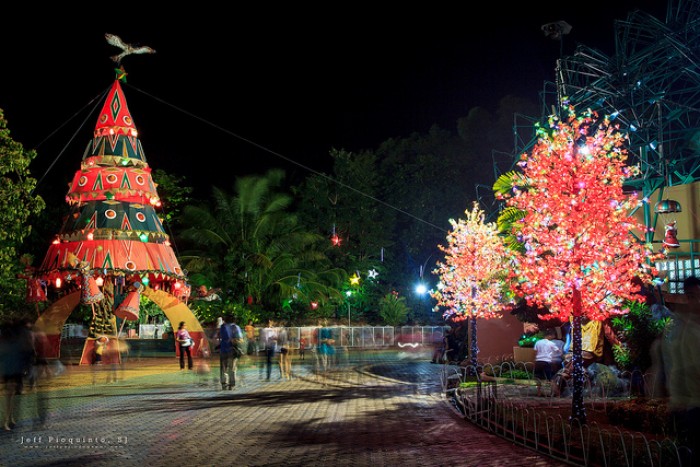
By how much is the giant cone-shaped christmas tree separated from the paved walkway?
21.7 feet

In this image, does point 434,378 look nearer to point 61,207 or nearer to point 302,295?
point 302,295

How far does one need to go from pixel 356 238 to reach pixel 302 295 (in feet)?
34.3

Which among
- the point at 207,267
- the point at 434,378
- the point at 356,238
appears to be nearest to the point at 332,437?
the point at 434,378

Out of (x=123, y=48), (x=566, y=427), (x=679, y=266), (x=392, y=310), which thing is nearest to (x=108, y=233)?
(x=123, y=48)

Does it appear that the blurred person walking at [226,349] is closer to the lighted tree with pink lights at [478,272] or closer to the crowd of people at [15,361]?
the crowd of people at [15,361]

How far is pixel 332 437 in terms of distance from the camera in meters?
10.7

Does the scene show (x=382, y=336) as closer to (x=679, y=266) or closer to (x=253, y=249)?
(x=253, y=249)

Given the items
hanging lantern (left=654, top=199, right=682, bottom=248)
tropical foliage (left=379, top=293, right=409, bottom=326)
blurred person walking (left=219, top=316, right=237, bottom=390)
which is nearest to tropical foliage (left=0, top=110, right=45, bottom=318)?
blurred person walking (left=219, top=316, right=237, bottom=390)

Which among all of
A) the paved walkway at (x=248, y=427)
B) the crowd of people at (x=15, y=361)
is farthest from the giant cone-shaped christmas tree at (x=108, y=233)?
the crowd of people at (x=15, y=361)

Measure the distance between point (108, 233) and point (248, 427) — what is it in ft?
56.6

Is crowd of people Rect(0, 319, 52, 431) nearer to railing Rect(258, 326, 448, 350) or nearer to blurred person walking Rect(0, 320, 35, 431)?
blurred person walking Rect(0, 320, 35, 431)

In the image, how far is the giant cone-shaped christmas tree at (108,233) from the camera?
26.6m

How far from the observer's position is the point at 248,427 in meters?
11.8

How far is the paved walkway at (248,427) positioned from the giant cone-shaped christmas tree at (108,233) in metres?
6.62
